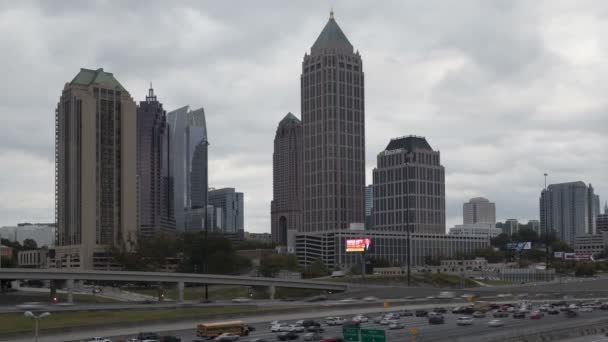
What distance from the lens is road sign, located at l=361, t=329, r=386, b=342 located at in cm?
5491

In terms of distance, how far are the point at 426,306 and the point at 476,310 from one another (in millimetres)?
17522

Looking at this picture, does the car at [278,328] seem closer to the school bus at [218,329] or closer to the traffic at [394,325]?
the traffic at [394,325]

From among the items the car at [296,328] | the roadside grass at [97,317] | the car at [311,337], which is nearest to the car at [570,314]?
the car at [296,328]

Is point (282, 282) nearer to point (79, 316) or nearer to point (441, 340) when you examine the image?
point (79, 316)

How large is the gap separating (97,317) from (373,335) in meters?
65.0

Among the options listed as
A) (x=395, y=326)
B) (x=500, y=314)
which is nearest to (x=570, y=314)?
(x=500, y=314)

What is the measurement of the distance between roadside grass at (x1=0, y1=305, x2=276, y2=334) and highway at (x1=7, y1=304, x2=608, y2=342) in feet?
4.65

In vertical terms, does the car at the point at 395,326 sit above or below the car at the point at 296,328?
below

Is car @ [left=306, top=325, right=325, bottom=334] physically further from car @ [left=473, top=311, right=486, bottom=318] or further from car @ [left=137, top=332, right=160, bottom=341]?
car @ [left=473, top=311, right=486, bottom=318]

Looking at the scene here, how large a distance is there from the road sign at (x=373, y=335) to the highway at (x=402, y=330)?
22087 millimetres

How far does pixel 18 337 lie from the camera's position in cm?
8425

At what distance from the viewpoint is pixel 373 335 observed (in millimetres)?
55375

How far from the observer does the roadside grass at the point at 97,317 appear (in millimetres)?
97000

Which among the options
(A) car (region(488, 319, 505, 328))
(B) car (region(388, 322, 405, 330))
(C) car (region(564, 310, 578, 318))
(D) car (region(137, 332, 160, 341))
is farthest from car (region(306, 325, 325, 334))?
(C) car (region(564, 310, 578, 318))
